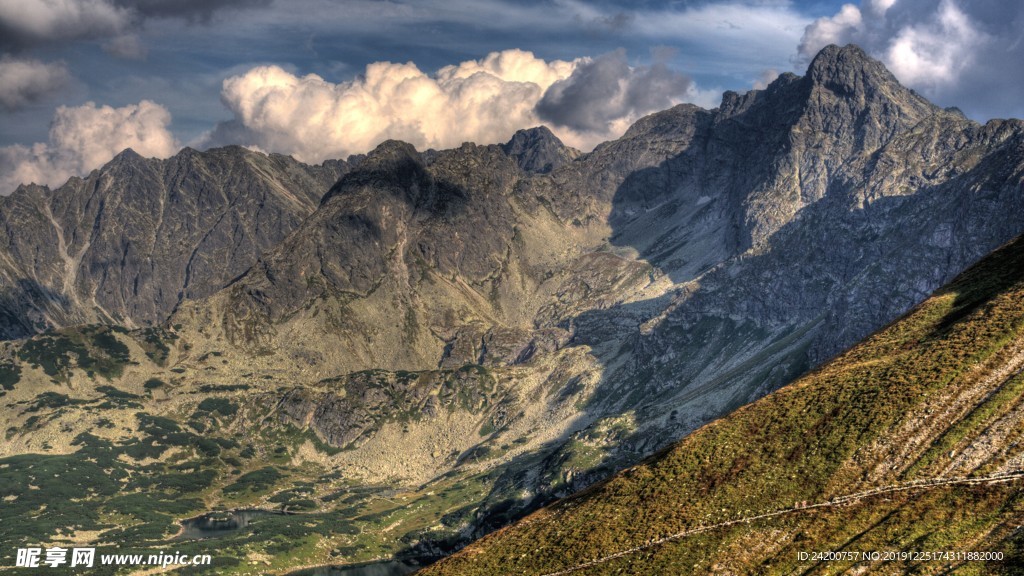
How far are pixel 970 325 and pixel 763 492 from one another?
35313 millimetres

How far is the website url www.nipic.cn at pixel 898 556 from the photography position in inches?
2461

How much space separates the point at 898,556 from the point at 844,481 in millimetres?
11951

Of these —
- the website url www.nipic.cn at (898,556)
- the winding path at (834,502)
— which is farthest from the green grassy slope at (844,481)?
the website url www.nipic.cn at (898,556)

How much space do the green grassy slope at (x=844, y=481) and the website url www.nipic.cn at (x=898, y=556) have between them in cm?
27

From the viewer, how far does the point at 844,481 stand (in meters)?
77.7

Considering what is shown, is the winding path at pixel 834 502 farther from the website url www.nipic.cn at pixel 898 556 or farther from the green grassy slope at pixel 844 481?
the website url www.nipic.cn at pixel 898 556

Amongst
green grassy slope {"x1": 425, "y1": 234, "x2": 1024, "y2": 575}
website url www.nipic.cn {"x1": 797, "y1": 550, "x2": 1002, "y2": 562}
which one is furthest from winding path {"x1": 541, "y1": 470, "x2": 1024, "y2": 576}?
website url www.nipic.cn {"x1": 797, "y1": 550, "x2": 1002, "y2": 562}

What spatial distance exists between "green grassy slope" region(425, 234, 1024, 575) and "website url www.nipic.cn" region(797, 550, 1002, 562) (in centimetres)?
27

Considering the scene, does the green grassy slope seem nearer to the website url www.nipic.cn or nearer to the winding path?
the winding path

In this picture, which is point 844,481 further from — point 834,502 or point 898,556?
point 898,556

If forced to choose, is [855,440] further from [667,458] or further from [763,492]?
[667,458]

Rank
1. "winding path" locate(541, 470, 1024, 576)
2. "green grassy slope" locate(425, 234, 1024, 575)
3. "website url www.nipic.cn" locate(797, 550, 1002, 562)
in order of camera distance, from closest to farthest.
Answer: "website url www.nipic.cn" locate(797, 550, 1002, 562)
"green grassy slope" locate(425, 234, 1024, 575)
"winding path" locate(541, 470, 1024, 576)

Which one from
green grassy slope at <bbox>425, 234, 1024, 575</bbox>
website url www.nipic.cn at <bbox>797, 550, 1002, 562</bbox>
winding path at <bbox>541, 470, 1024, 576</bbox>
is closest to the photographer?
website url www.nipic.cn at <bbox>797, 550, 1002, 562</bbox>

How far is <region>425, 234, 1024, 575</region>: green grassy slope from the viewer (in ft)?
226
